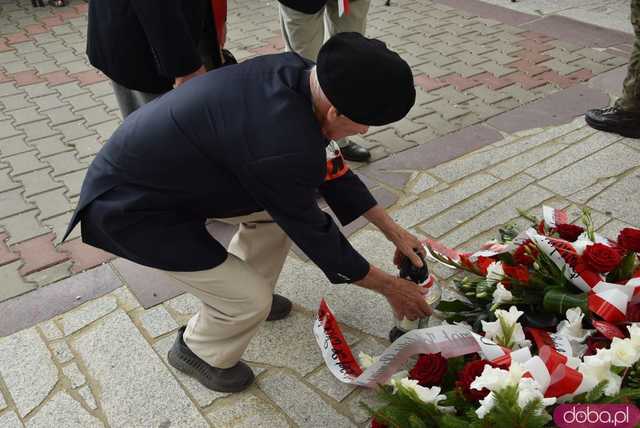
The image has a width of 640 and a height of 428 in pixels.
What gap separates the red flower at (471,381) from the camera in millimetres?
1582

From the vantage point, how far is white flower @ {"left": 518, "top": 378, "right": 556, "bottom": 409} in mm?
1462

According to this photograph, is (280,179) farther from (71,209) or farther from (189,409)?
(71,209)

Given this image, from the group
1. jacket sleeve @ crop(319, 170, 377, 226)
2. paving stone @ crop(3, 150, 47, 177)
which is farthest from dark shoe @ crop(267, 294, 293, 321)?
paving stone @ crop(3, 150, 47, 177)

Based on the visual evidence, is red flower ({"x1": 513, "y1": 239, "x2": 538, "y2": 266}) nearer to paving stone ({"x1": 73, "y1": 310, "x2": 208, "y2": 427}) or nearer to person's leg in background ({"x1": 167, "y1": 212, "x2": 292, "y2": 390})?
person's leg in background ({"x1": 167, "y1": 212, "x2": 292, "y2": 390})

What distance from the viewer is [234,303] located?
1869 mm

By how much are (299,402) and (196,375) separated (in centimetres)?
40

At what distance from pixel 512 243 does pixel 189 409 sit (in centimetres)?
141

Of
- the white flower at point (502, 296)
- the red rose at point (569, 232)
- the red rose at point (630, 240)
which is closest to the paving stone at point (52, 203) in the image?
the white flower at point (502, 296)

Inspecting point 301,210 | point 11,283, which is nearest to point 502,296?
point 301,210

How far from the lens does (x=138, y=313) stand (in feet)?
7.95

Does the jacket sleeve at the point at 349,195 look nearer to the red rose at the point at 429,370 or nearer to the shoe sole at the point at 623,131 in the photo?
the red rose at the point at 429,370

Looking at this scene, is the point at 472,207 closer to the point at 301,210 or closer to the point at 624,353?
the point at 624,353

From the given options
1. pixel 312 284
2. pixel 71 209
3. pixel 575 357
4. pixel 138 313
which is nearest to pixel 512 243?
pixel 575 357

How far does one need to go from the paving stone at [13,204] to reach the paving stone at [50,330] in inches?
41.9
